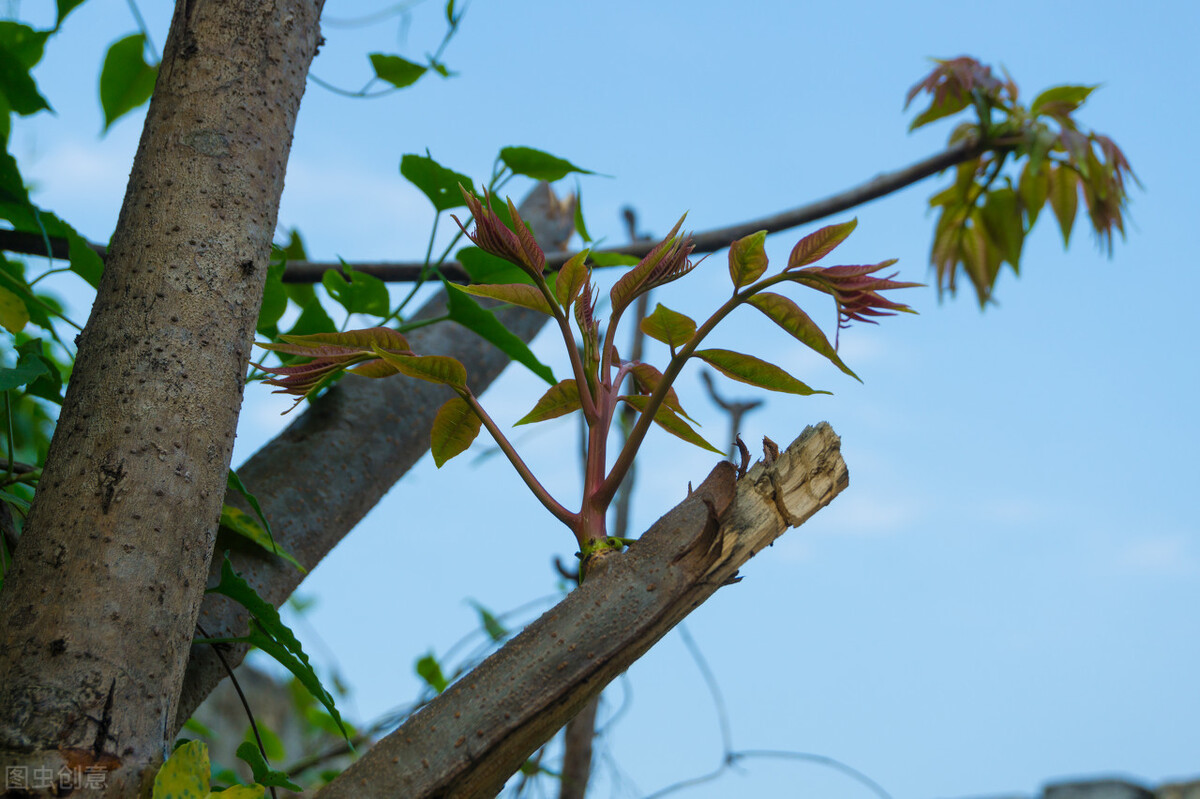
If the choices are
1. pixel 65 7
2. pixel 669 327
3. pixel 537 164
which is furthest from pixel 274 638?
pixel 65 7

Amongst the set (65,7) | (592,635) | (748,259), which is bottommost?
(592,635)

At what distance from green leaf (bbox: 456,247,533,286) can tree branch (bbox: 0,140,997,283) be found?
0.04 metres

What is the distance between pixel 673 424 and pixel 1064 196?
40.1 inches

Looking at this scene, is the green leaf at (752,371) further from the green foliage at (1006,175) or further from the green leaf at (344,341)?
the green foliage at (1006,175)

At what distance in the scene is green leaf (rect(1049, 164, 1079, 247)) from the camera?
4.12 feet

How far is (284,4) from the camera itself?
1.92 ft

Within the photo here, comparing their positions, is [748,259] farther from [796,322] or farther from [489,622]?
[489,622]

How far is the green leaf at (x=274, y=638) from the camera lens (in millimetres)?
472

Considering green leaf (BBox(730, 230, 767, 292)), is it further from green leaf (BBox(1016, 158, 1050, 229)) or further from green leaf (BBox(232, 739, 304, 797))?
green leaf (BBox(1016, 158, 1050, 229))

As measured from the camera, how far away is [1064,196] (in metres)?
1.26

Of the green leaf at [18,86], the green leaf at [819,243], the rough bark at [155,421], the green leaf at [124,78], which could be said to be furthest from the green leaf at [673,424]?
the green leaf at [124,78]

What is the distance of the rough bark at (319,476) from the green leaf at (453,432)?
241mm

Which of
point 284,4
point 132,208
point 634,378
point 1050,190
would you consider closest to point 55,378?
point 132,208

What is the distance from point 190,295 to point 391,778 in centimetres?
28
